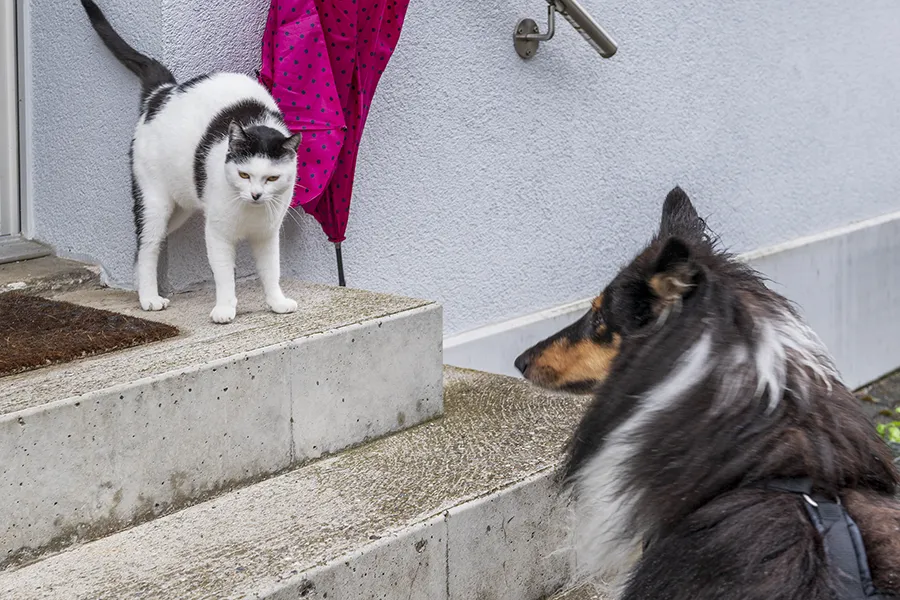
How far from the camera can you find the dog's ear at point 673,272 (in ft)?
6.53

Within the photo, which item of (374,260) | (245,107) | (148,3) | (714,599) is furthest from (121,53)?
(714,599)

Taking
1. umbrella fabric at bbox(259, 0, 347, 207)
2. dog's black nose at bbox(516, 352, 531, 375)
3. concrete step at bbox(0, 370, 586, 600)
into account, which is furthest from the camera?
umbrella fabric at bbox(259, 0, 347, 207)

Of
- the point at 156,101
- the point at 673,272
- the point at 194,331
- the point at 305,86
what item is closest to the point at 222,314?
the point at 194,331

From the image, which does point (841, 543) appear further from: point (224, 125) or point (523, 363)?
point (224, 125)

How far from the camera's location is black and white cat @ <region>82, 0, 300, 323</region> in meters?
2.89

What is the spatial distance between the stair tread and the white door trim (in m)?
0.49

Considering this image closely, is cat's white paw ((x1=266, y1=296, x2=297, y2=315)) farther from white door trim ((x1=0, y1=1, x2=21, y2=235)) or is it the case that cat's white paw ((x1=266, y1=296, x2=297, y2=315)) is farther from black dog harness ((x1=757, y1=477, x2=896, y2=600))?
black dog harness ((x1=757, y1=477, x2=896, y2=600))

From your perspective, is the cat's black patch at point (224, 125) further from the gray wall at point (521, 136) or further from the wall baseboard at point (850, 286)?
the wall baseboard at point (850, 286)

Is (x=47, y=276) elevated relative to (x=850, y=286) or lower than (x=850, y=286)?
elevated

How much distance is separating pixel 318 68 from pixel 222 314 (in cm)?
84

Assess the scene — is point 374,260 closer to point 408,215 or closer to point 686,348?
point 408,215

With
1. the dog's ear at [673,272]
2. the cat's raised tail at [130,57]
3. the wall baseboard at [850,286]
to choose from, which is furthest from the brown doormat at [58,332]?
the wall baseboard at [850,286]

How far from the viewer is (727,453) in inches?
77.0

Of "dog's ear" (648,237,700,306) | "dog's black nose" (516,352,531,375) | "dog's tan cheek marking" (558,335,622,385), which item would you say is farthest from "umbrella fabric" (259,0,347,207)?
"dog's ear" (648,237,700,306)
